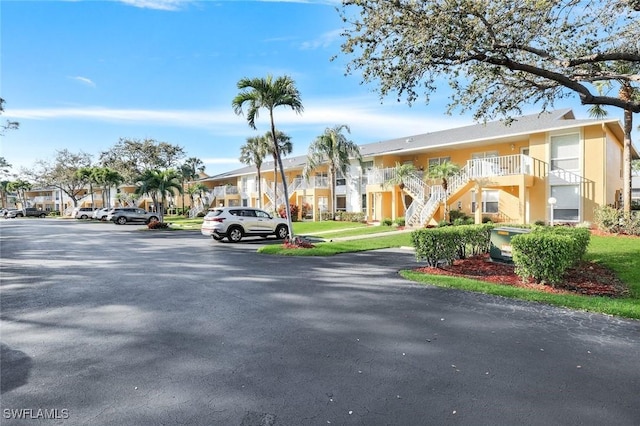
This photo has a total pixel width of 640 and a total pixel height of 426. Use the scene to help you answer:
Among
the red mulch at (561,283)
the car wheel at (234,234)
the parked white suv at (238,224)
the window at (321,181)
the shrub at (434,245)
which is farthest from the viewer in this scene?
the window at (321,181)

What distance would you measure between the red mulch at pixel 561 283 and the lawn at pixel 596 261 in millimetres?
307

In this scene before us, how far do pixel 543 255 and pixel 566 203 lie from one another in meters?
14.4

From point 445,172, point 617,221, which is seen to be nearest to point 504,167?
point 445,172

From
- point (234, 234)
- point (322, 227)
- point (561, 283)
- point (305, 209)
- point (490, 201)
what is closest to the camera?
point (561, 283)

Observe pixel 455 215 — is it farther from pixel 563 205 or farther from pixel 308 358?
pixel 308 358

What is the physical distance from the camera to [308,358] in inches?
164

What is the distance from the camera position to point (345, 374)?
3.76 metres

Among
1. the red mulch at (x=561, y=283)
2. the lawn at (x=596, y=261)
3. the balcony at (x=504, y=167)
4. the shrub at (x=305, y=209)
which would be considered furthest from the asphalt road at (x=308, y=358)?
the shrub at (x=305, y=209)

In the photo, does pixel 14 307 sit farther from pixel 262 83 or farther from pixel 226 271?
pixel 262 83

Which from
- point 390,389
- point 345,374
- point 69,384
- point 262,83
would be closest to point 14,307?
point 69,384

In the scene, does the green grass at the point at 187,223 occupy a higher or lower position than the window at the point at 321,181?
Answer: lower

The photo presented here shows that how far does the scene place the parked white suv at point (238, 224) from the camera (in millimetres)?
17594

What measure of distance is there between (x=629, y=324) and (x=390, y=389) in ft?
14.6

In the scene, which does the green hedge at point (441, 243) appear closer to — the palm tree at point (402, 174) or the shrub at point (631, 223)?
the shrub at point (631, 223)
